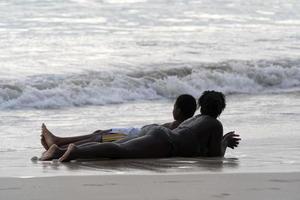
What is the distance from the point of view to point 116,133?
8703 mm

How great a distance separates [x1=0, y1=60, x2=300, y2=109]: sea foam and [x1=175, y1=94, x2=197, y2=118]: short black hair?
609 cm

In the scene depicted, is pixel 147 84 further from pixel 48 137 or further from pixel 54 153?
pixel 54 153

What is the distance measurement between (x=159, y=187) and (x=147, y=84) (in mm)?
10904

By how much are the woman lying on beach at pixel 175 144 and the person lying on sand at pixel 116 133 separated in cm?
26

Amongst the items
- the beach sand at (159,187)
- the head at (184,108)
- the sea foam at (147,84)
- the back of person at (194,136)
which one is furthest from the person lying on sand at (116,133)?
the sea foam at (147,84)

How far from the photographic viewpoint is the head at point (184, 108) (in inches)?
346

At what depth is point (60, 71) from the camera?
17.8 metres

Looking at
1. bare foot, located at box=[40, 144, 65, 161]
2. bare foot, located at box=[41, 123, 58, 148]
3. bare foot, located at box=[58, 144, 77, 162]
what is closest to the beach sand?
bare foot, located at box=[58, 144, 77, 162]

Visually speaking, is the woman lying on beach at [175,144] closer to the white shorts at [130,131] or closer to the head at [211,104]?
the head at [211,104]

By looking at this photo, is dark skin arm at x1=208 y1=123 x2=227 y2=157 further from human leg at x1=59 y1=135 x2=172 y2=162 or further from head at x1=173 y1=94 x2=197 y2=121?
head at x1=173 y1=94 x2=197 y2=121

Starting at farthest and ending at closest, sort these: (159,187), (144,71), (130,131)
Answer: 1. (144,71)
2. (130,131)
3. (159,187)

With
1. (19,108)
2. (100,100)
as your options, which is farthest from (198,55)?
(19,108)

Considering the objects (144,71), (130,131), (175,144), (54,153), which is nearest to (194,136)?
(175,144)

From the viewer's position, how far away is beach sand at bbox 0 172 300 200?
19.7 feet
